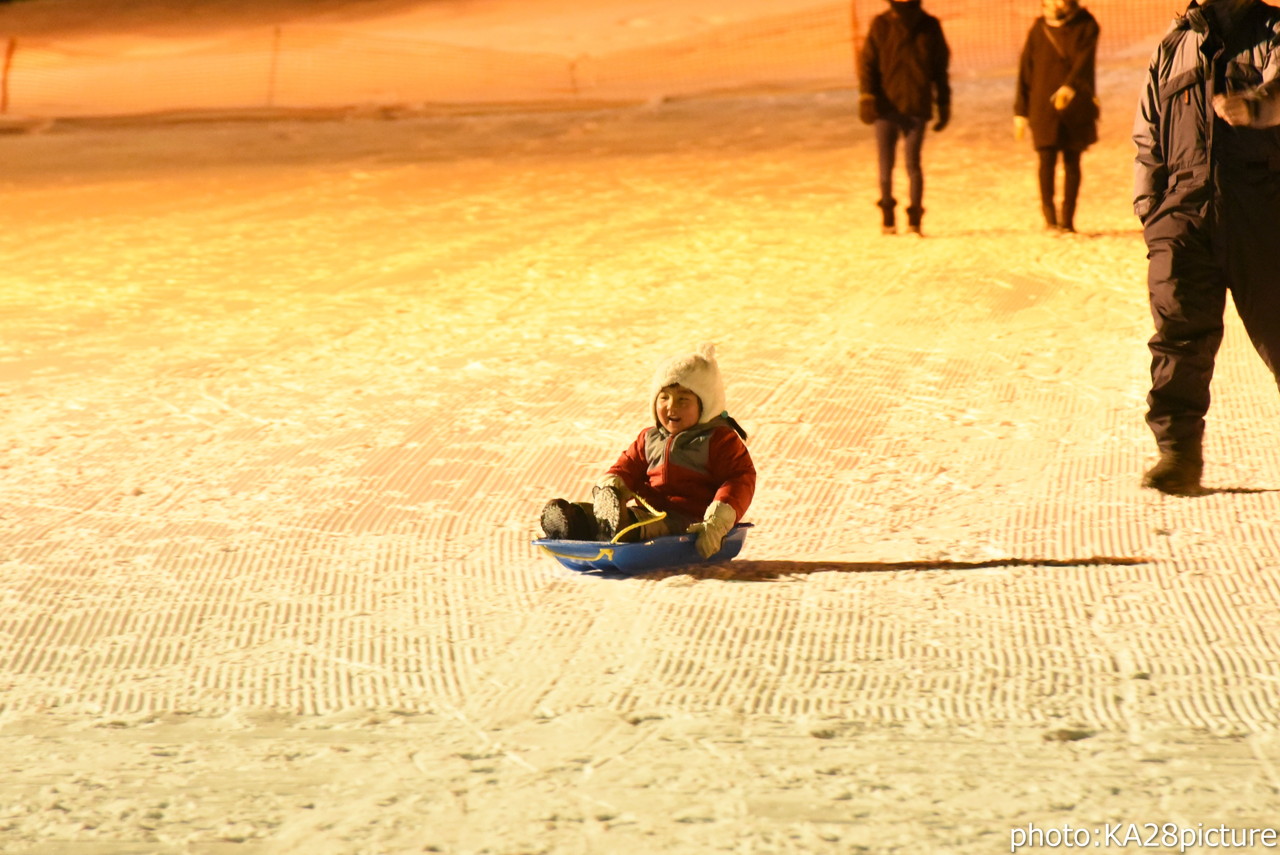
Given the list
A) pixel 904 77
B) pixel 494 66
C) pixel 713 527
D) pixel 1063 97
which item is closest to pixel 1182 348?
pixel 713 527

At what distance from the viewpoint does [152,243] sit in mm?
9836

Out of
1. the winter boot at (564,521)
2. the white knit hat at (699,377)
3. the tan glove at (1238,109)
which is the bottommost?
the winter boot at (564,521)

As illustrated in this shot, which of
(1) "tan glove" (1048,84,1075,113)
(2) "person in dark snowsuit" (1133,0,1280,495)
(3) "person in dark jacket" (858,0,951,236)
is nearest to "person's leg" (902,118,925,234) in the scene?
(3) "person in dark jacket" (858,0,951,236)

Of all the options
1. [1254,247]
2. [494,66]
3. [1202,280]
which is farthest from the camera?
[494,66]

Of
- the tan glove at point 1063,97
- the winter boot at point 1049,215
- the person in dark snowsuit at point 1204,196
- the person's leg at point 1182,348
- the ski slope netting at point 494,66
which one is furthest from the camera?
the ski slope netting at point 494,66

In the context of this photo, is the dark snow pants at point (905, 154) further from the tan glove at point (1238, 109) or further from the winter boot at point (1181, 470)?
the tan glove at point (1238, 109)

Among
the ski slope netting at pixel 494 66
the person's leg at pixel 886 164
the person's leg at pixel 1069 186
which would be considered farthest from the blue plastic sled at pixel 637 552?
the ski slope netting at pixel 494 66

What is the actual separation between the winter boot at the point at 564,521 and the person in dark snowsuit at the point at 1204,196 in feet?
5.91

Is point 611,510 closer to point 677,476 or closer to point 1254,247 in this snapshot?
point 677,476

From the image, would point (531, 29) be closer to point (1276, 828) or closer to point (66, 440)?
point (66, 440)

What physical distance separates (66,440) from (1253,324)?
4.02 m

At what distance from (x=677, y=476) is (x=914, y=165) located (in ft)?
17.6

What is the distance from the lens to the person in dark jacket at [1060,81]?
8289mm

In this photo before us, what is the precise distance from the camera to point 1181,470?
4465 mm
